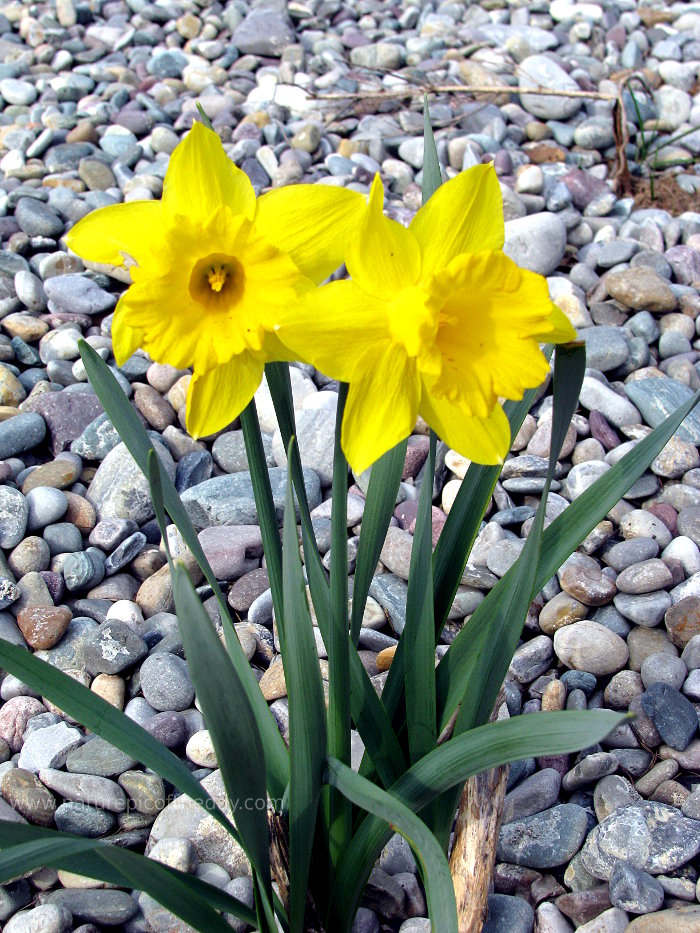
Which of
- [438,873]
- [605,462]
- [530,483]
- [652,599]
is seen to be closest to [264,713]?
[438,873]

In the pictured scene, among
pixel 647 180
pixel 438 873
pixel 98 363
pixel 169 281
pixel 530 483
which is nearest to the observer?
pixel 169 281

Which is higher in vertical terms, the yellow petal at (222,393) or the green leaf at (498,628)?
the yellow petal at (222,393)

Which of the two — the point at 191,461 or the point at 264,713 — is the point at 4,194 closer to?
the point at 191,461

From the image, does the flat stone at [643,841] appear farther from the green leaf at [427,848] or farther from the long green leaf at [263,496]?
the long green leaf at [263,496]

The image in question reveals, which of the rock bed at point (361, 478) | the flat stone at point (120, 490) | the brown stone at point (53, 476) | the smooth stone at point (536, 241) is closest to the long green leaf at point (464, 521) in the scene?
the rock bed at point (361, 478)

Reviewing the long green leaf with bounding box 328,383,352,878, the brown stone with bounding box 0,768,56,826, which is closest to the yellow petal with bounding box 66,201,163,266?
the long green leaf with bounding box 328,383,352,878

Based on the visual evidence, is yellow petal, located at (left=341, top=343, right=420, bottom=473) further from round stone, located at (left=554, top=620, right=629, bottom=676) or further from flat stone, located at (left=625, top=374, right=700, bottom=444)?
flat stone, located at (left=625, top=374, right=700, bottom=444)

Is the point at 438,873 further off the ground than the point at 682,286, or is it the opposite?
the point at 438,873
